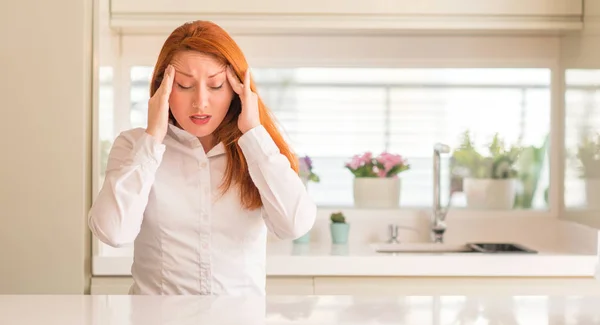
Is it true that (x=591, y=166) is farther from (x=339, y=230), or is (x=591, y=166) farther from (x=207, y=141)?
(x=207, y=141)

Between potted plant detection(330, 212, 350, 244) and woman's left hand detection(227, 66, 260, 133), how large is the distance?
4.80 feet

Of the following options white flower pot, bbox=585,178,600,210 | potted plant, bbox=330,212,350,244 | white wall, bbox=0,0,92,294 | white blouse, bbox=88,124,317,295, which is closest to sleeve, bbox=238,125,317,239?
white blouse, bbox=88,124,317,295

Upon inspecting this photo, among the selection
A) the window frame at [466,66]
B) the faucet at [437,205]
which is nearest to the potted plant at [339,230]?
the window frame at [466,66]

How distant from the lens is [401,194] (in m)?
3.49

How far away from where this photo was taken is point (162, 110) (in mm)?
1752

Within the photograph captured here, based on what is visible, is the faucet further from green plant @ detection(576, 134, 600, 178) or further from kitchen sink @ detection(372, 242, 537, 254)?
green plant @ detection(576, 134, 600, 178)

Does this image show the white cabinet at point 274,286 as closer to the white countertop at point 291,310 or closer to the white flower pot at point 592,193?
the white flower pot at point 592,193

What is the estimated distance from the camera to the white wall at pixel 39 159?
9.18 feet

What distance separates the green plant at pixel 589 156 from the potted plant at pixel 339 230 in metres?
0.91

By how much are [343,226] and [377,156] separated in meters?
0.39

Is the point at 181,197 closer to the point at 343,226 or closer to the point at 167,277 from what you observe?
the point at 167,277

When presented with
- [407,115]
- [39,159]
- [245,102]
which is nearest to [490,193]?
→ [407,115]

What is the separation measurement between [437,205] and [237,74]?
175 centimetres

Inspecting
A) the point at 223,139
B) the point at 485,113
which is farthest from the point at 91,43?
the point at 485,113
